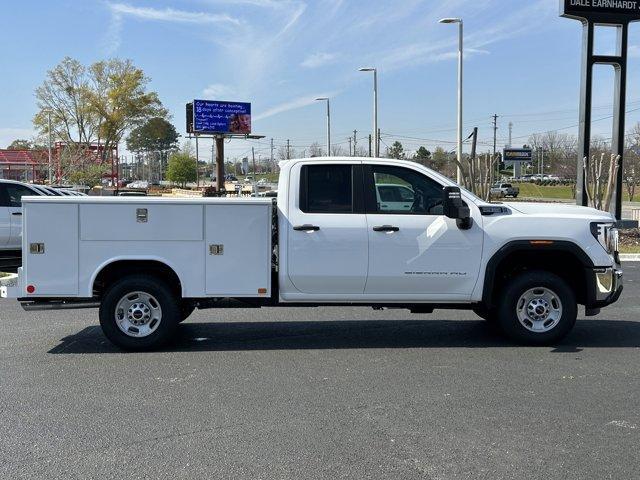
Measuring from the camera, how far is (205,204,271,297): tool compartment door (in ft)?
22.1

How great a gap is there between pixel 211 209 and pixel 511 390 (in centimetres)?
338

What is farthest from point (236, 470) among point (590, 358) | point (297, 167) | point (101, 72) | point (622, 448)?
point (101, 72)

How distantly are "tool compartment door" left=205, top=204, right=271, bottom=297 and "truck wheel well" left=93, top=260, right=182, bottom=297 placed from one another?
0.44m

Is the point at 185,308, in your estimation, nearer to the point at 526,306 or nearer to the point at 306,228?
the point at 306,228

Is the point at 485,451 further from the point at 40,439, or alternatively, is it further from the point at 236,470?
the point at 40,439

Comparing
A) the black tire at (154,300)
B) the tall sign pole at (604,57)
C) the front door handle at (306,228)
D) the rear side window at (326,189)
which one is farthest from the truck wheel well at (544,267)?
the tall sign pole at (604,57)

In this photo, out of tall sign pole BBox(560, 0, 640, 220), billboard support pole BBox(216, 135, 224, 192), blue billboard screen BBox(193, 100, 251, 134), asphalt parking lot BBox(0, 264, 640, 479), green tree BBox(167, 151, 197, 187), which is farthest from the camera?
green tree BBox(167, 151, 197, 187)

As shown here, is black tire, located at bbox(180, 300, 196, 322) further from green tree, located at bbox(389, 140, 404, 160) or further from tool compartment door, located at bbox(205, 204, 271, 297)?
green tree, located at bbox(389, 140, 404, 160)

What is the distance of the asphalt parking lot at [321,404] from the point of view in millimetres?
4105

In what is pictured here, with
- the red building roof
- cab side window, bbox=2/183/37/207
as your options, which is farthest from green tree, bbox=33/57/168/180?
cab side window, bbox=2/183/37/207

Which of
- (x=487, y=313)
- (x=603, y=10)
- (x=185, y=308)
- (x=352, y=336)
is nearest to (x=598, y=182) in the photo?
(x=603, y=10)

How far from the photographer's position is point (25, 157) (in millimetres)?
66062

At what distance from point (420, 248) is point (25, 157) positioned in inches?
2655

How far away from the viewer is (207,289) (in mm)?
6805
